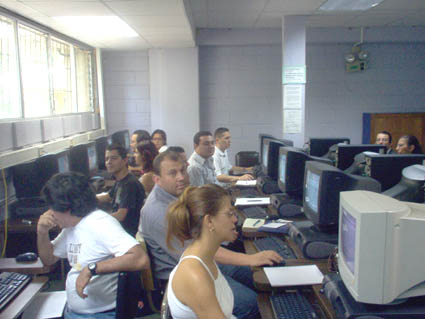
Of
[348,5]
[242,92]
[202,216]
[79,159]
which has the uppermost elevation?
[348,5]

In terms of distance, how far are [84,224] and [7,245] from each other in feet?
5.62

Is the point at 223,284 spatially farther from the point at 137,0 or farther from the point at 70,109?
the point at 70,109

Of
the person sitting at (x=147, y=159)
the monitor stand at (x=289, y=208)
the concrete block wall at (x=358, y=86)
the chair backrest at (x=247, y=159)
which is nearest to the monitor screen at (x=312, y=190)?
the monitor stand at (x=289, y=208)

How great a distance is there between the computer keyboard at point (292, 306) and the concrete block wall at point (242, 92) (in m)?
4.84

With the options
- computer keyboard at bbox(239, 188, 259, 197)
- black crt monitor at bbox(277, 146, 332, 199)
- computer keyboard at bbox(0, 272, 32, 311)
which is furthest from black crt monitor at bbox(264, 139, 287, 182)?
computer keyboard at bbox(0, 272, 32, 311)

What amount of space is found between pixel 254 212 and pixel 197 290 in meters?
1.79

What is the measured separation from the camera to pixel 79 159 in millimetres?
4457

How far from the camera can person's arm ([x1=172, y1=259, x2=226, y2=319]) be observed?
4.52ft

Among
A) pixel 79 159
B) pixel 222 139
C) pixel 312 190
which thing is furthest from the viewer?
pixel 222 139

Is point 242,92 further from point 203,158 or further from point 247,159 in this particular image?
point 203,158

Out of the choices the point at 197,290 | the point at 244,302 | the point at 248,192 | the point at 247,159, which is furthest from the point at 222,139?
the point at 197,290

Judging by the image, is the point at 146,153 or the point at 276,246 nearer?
the point at 276,246

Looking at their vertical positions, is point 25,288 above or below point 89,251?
below

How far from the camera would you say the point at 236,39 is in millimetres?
6117
